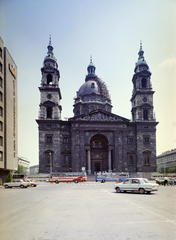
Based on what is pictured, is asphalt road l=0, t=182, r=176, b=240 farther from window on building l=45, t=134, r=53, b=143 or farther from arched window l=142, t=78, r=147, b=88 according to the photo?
arched window l=142, t=78, r=147, b=88

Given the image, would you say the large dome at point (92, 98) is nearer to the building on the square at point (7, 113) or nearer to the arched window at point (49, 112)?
the arched window at point (49, 112)

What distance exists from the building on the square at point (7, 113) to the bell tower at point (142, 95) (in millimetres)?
33286

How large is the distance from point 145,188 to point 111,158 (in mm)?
43109

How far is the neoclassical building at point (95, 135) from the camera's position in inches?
2430

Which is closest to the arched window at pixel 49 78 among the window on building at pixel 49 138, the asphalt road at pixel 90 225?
the window on building at pixel 49 138

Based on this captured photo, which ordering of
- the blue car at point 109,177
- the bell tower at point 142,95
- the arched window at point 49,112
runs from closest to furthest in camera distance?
the blue car at point 109,177, the arched window at point 49,112, the bell tower at point 142,95

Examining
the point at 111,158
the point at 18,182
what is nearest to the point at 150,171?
the point at 111,158

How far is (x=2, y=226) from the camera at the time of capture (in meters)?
9.56

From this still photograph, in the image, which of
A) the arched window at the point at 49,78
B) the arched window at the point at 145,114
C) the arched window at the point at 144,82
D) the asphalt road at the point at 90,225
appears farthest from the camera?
the arched window at the point at 144,82

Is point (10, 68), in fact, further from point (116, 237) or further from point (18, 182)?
point (116, 237)

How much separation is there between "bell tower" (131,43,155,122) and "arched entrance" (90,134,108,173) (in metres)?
11.3

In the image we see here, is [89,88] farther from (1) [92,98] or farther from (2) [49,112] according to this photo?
(2) [49,112]

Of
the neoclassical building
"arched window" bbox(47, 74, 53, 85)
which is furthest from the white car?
"arched window" bbox(47, 74, 53, 85)

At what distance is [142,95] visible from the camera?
6781 cm
